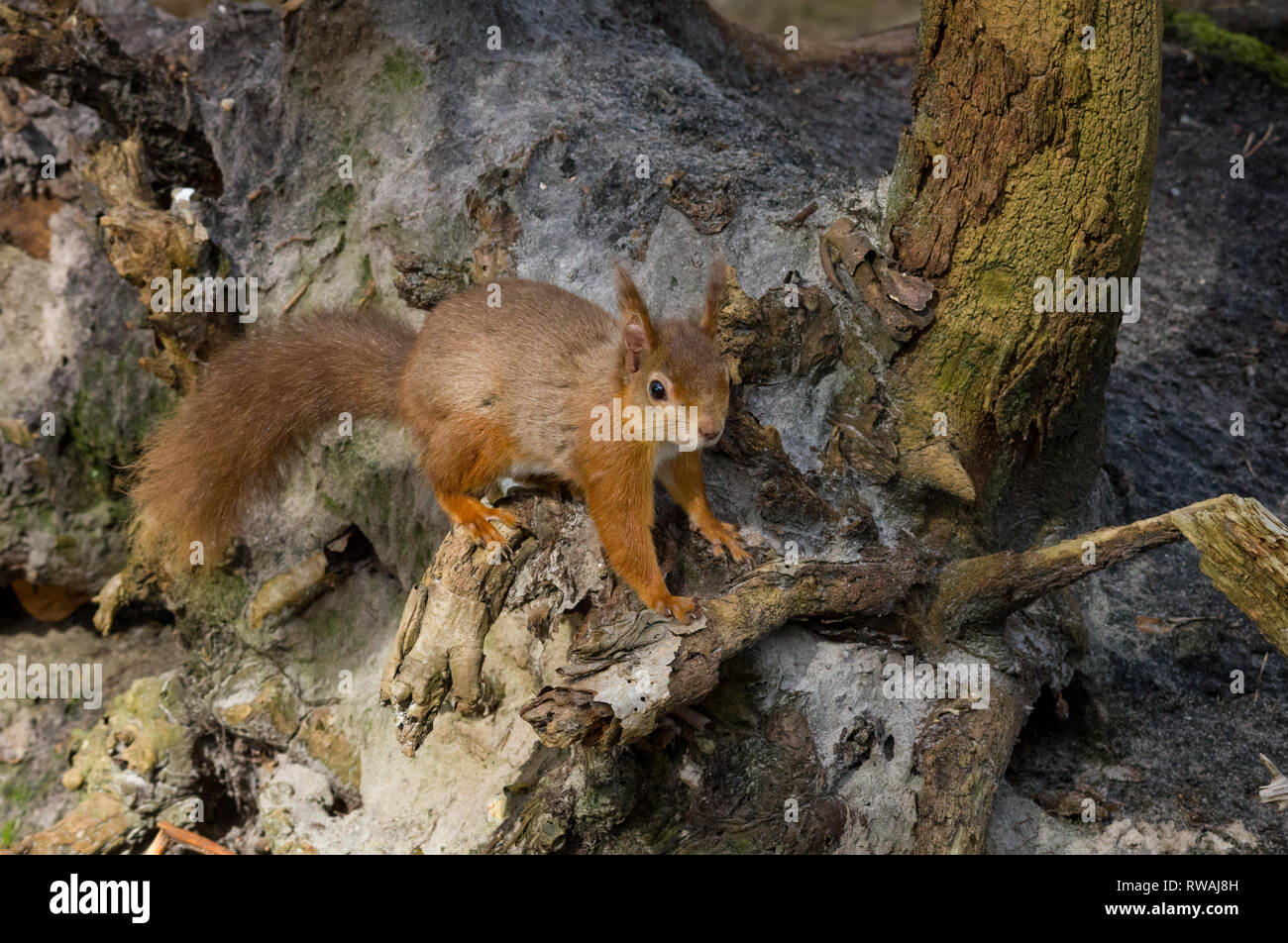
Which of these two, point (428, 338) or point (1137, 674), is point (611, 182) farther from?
point (1137, 674)

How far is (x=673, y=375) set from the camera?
2.96 metres

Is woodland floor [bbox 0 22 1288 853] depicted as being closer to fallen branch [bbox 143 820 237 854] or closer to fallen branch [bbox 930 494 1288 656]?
fallen branch [bbox 930 494 1288 656]

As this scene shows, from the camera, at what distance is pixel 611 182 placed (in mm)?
4062

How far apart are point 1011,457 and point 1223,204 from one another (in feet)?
10.4

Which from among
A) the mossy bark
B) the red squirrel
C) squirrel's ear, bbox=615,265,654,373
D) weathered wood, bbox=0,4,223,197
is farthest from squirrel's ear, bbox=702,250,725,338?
weathered wood, bbox=0,4,223,197

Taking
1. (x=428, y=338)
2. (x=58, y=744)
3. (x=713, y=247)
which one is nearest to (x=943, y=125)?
(x=713, y=247)

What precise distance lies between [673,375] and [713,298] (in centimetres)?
31

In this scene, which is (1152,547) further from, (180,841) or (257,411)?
(180,841)

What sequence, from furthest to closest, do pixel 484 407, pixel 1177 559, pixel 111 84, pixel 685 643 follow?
1. pixel 111 84
2. pixel 1177 559
3. pixel 484 407
4. pixel 685 643

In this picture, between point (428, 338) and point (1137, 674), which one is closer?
point (428, 338)

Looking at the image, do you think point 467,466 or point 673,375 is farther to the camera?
point 467,466

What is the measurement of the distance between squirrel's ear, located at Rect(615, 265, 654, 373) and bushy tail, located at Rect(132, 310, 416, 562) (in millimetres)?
1007

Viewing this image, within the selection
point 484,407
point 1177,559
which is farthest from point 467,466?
point 1177,559
